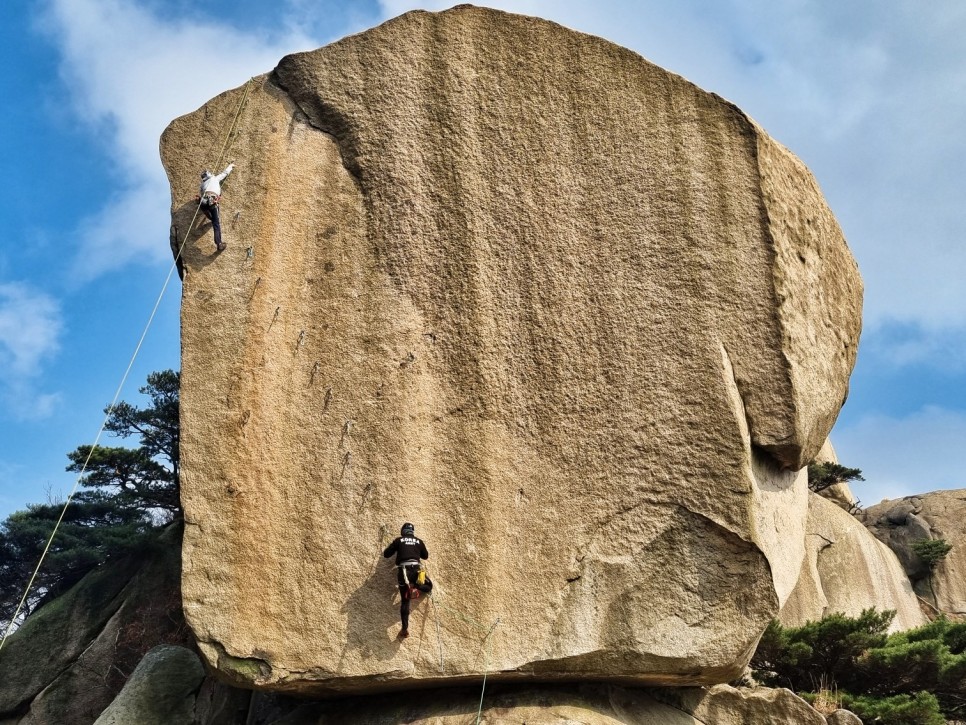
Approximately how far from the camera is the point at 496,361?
9.09m

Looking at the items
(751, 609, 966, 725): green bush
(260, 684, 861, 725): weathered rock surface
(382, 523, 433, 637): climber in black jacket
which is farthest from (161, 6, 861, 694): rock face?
(751, 609, 966, 725): green bush

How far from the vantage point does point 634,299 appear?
362 inches

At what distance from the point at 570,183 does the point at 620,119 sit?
0.92 m

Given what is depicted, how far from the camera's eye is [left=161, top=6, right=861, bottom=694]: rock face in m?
8.38

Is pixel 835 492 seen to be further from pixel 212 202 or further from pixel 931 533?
pixel 212 202

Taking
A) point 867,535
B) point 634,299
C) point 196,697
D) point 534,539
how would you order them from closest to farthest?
point 534,539 → point 634,299 → point 196,697 → point 867,535

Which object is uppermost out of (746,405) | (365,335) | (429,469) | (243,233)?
(243,233)

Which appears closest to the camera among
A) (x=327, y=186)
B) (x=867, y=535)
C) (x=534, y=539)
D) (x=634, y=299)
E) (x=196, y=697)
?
(x=534, y=539)

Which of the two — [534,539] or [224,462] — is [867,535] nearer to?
[534,539]

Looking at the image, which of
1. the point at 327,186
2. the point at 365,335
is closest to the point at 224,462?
the point at 365,335

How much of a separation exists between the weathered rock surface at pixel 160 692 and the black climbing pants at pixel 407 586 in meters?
4.01

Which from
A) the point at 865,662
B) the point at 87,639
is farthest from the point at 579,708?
the point at 87,639

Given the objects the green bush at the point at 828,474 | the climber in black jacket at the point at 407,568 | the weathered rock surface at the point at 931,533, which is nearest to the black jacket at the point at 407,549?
the climber in black jacket at the point at 407,568

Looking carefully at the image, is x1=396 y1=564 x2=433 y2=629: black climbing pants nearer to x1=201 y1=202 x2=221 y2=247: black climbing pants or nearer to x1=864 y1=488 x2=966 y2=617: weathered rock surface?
x1=201 y1=202 x2=221 y2=247: black climbing pants
